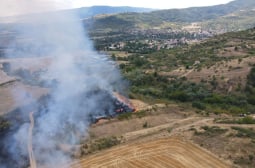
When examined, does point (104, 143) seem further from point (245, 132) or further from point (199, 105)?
point (199, 105)

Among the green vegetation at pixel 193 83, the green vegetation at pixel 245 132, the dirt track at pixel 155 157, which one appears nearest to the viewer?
the dirt track at pixel 155 157

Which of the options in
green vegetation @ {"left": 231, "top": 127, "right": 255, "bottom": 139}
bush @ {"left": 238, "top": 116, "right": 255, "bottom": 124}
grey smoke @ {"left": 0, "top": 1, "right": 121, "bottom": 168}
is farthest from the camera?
bush @ {"left": 238, "top": 116, "right": 255, "bottom": 124}

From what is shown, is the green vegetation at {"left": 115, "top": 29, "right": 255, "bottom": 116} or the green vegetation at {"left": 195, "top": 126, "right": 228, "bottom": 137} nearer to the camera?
the green vegetation at {"left": 195, "top": 126, "right": 228, "bottom": 137}

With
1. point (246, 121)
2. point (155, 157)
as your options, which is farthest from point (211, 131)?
point (155, 157)

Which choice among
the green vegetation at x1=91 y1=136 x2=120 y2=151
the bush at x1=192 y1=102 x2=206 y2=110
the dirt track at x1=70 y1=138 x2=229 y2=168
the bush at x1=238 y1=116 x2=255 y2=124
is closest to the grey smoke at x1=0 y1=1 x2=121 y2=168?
the green vegetation at x1=91 y1=136 x2=120 y2=151

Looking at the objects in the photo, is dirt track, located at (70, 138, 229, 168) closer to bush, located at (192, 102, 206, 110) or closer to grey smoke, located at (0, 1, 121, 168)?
grey smoke, located at (0, 1, 121, 168)

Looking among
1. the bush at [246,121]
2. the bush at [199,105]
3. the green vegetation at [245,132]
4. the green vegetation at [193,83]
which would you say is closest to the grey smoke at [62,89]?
the green vegetation at [193,83]

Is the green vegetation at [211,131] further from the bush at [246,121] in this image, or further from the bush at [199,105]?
the bush at [199,105]
